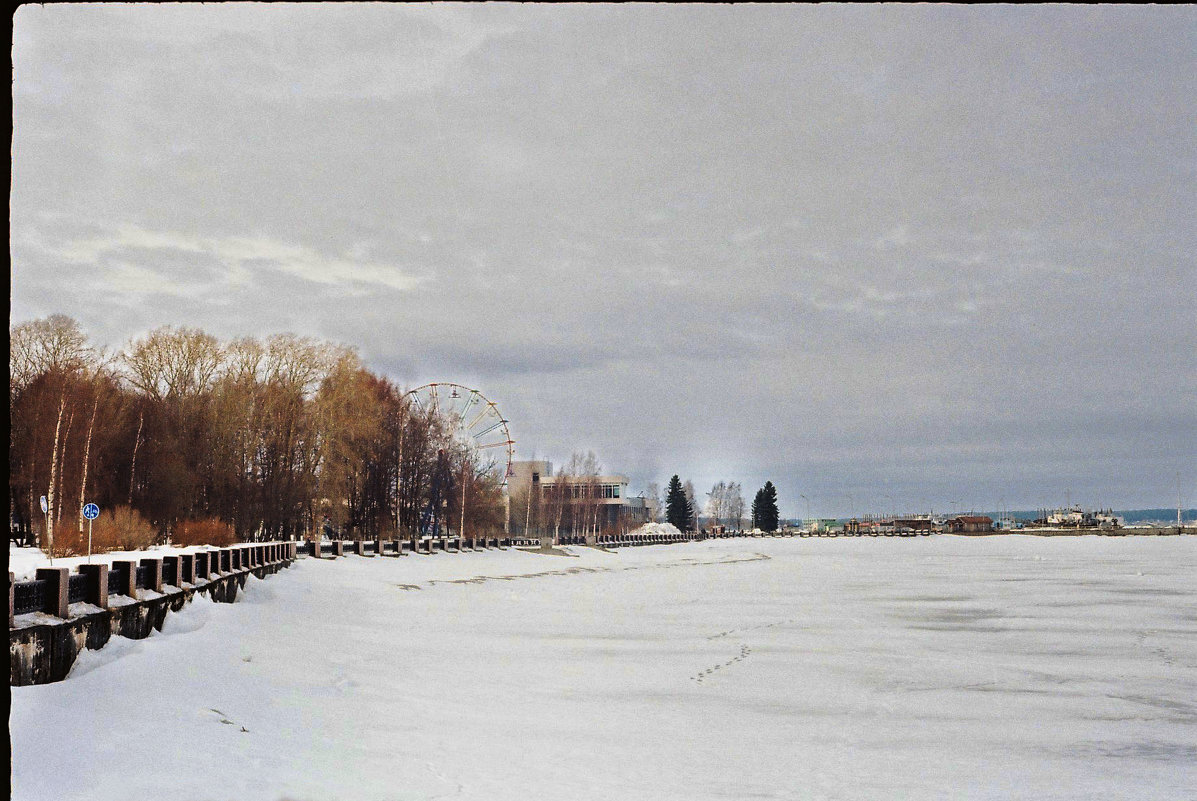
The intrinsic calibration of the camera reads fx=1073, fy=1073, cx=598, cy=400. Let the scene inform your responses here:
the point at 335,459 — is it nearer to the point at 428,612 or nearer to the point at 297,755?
the point at 428,612

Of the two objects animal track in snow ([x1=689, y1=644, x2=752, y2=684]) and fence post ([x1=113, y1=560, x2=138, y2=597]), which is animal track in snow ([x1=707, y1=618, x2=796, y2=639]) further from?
fence post ([x1=113, y1=560, x2=138, y2=597])

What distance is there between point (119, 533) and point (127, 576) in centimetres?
2471

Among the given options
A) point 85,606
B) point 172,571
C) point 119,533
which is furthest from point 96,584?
point 119,533

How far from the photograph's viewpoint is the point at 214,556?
26516 millimetres

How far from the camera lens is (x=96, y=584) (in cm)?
1614

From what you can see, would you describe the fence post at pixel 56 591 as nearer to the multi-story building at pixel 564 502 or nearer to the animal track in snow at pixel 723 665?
the animal track in snow at pixel 723 665

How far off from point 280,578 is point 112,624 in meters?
20.1

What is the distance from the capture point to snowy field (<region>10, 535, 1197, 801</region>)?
11.0 meters

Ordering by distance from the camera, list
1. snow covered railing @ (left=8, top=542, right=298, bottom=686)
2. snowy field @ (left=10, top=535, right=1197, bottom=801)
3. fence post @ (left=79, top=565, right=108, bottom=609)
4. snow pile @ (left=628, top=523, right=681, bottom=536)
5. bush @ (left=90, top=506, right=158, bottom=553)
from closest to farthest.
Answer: snowy field @ (left=10, top=535, right=1197, bottom=801) < snow covered railing @ (left=8, top=542, right=298, bottom=686) < fence post @ (left=79, top=565, right=108, bottom=609) < bush @ (left=90, top=506, right=158, bottom=553) < snow pile @ (left=628, top=523, right=681, bottom=536)

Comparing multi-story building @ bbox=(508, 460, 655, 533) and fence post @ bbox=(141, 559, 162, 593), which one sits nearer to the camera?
fence post @ bbox=(141, 559, 162, 593)

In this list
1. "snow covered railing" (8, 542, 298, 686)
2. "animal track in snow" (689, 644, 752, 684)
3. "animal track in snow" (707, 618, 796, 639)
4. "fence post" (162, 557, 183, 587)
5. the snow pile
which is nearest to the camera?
"snow covered railing" (8, 542, 298, 686)

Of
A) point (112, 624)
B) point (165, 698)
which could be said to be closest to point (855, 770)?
point (165, 698)

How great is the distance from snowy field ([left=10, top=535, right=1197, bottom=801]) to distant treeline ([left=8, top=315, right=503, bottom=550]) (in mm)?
27445

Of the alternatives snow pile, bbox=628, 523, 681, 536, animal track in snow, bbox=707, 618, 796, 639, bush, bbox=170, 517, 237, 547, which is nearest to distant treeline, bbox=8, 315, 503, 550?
bush, bbox=170, 517, 237, 547
